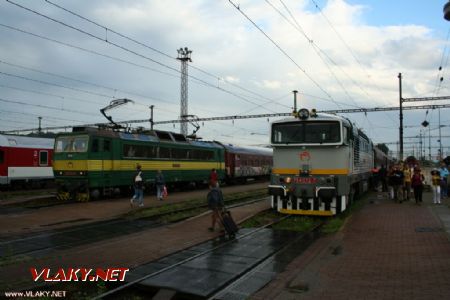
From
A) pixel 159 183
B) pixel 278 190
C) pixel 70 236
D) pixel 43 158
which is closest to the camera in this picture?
pixel 70 236

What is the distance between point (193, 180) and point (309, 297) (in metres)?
23.1

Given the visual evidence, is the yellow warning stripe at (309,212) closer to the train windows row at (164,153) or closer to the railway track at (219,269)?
the railway track at (219,269)

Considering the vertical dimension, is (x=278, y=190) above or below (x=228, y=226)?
above

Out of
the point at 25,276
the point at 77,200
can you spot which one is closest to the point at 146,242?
the point at 25,276

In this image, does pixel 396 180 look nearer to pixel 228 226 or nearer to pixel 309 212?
pixel 309 212

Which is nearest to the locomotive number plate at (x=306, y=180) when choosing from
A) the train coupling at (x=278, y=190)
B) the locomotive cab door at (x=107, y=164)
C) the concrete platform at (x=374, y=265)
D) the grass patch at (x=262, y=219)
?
the train coupling at (x=278, y=190)

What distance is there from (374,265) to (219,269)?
2.83 m

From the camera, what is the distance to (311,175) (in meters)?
13.8

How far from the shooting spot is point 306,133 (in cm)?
1415

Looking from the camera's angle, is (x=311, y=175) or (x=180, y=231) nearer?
(x=180, y=231)

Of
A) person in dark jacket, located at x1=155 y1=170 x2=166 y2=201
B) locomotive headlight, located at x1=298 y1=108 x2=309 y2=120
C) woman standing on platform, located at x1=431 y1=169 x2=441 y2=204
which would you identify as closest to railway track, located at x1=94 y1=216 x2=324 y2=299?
locomotive headlight, located at x1=298 y1=108 x2=309 y2=120

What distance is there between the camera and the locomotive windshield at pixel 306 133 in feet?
45.1

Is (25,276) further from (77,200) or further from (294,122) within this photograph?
(77,200)

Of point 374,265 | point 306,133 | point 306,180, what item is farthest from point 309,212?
point 374,265
